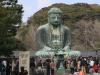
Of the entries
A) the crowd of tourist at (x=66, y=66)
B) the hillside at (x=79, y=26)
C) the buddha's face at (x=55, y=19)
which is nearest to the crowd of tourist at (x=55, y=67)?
the crowd of tourist at (x=66, y=66)

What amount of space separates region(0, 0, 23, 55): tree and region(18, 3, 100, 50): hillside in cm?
5062

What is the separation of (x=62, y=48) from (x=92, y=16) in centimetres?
7832

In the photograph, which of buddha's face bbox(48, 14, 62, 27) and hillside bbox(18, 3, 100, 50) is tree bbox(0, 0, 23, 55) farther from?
hillside bbox(18, 3, 100, 50)

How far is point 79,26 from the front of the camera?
108875 mm

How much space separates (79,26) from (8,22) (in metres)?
73.6

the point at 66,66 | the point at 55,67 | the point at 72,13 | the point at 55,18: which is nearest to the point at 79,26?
the point at 72,13

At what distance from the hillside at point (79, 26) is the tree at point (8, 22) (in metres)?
50.6

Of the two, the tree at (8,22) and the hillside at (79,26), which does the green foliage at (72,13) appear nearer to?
the hillside at (79,26)

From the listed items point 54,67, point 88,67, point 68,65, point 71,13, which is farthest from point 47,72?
point 71,13

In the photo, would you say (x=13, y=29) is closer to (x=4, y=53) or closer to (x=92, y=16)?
(x=4, y=53)

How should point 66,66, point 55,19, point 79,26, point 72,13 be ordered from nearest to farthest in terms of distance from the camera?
1. point 66,66
2. point 55,19
3. point 79,26
4. point 72,13

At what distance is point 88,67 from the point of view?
34.8m

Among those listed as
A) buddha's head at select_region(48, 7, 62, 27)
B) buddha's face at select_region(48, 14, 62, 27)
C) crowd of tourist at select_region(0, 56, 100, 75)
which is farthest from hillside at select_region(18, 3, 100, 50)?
crowd of tourist at select_region(0, 56, 100, 75)

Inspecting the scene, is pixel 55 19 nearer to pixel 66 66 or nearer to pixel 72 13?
pixel 66 66
